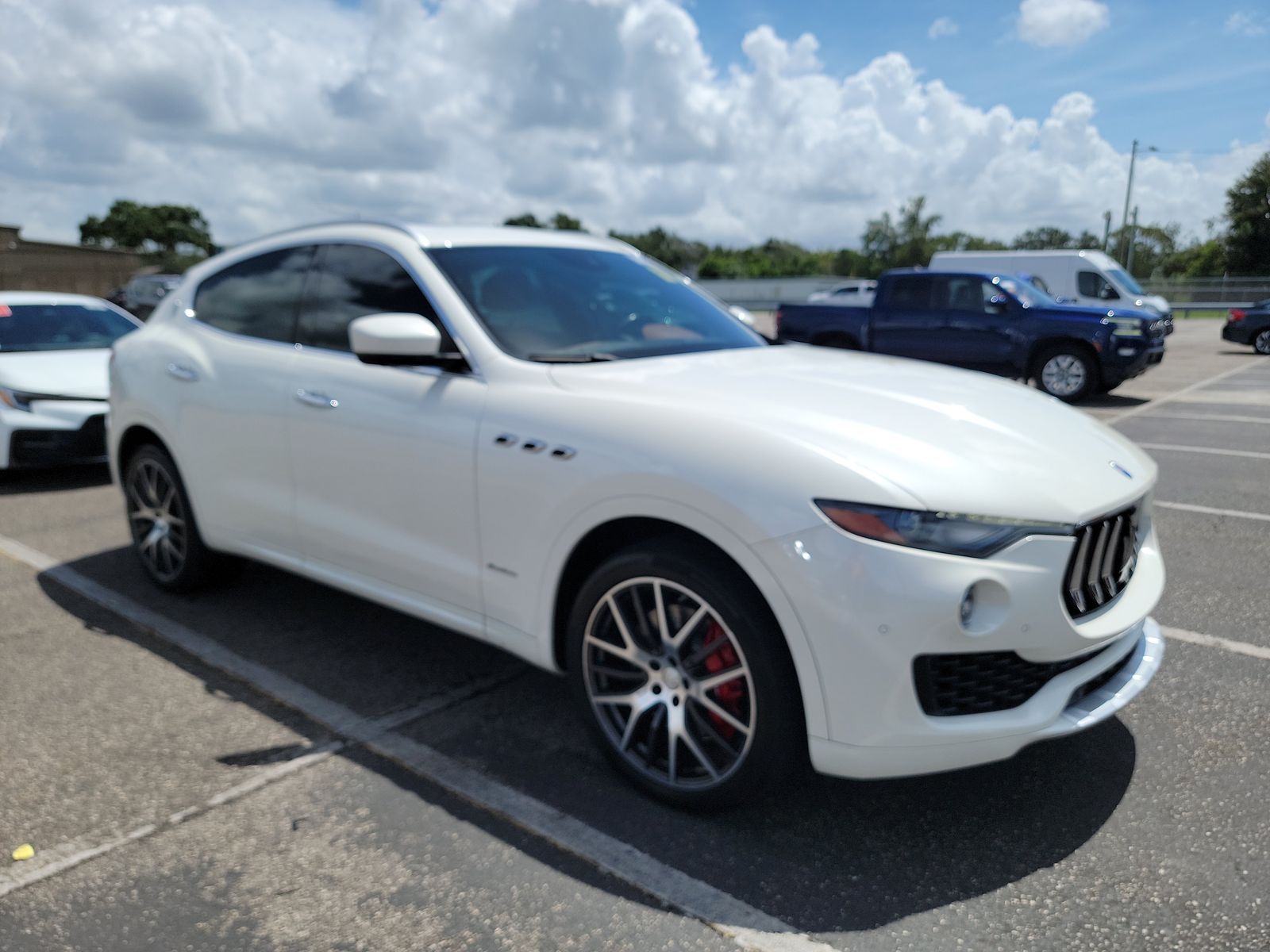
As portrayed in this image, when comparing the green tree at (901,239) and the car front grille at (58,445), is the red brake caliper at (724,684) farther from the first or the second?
the green tree at (901,239)

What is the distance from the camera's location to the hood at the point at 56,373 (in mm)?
7762

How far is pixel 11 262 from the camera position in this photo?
172ft

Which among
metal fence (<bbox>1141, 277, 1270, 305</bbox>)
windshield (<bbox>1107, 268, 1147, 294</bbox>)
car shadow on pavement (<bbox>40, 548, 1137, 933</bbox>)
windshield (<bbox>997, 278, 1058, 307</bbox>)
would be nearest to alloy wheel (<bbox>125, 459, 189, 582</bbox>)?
car shadow on pavement (<bbox>40, 548, 1137, 933</bbox>)

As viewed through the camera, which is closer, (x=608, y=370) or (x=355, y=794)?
(x=355, y=794)

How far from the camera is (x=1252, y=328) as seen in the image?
21.1 metres

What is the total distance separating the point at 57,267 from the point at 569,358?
6132 cm

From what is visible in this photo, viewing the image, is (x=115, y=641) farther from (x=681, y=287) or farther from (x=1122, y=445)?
A: (x=1122, y=445)

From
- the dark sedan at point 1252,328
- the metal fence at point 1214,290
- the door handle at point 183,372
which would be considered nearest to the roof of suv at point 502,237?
the door handle at point 183,372

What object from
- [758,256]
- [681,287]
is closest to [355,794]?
[681,287]

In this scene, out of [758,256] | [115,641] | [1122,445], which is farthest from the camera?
[758,256]

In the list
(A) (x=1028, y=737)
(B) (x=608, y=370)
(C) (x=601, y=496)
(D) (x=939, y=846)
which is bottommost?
(D) (x=939, y=846)

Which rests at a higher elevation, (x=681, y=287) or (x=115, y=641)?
(x=681, y=287)

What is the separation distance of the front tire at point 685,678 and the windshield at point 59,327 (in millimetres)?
7576

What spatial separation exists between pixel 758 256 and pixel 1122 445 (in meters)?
110
